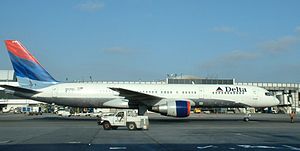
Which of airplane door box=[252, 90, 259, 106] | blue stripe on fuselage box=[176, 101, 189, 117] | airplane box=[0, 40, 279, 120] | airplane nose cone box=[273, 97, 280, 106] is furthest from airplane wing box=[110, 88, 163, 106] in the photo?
airplane nose cone box=[273, 97, 280, 106]

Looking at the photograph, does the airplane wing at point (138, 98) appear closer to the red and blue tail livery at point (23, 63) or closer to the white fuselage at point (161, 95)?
the white fuselage at point (161, 95)

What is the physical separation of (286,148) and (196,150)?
3.77 m

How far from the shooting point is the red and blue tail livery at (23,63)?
38.1m

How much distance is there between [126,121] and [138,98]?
10.1 m

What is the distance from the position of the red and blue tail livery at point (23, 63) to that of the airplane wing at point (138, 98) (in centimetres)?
869

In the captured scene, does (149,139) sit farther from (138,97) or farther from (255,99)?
(255,99)

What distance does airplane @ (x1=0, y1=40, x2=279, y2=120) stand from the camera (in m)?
36.7

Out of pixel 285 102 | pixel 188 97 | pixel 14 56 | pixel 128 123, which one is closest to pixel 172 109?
pixel 188 97

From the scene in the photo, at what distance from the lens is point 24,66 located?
38.2 m

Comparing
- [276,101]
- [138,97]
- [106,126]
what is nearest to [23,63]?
[138,97]

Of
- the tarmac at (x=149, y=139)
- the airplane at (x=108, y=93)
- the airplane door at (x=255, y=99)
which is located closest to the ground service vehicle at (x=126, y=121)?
the tarmac at (x=149, y=139)

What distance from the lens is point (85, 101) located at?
37219 mm

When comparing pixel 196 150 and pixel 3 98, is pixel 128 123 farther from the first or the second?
pixel 3 98

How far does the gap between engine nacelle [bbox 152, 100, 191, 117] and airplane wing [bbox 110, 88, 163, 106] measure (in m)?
1.80
